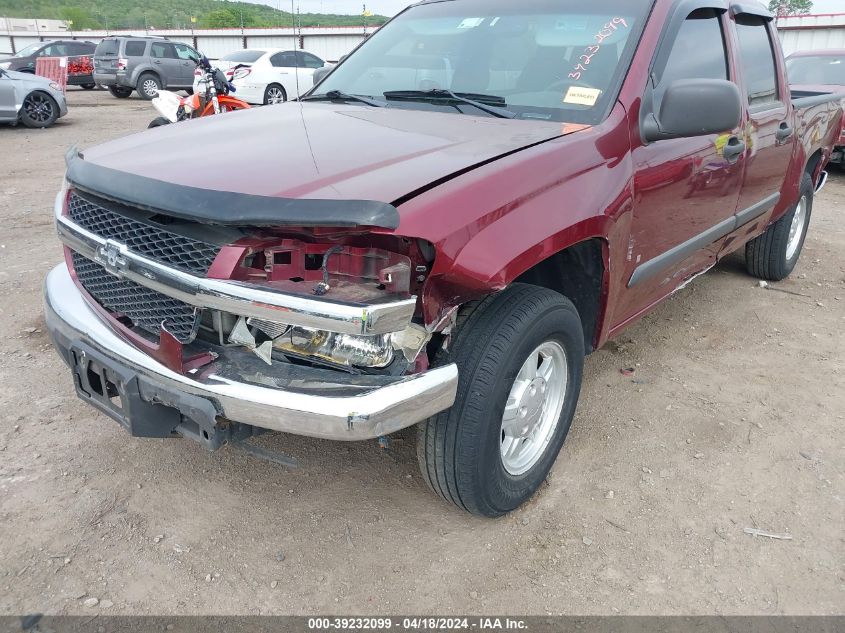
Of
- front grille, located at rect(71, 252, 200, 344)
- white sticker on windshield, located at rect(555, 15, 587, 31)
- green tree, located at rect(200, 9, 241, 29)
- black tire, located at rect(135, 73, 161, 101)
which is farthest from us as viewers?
green tree, located at rect(200, 9, 241, 29)

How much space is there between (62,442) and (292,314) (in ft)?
5.83

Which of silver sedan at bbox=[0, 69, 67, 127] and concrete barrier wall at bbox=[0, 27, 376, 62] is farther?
concrete barrier wall at bbox=[0, 27, 376, 62]

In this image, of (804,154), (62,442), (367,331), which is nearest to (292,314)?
(367,331)

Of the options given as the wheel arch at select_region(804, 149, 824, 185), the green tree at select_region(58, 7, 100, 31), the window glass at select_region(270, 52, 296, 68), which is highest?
the green tree at select_region(58, 7, 100, 31)

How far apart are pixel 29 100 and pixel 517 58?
40.7ft

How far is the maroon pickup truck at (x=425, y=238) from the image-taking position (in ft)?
6.17

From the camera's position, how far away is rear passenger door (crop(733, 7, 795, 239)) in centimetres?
364

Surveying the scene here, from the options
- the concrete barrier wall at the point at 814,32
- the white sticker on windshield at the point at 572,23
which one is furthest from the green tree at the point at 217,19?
the white sticker on windshield at the point at 572,23

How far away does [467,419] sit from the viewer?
2131mm

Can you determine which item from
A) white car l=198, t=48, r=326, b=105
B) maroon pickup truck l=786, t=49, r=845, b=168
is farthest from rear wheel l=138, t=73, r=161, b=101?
maroon pickup truck l=786, t=49, r=845, b=168

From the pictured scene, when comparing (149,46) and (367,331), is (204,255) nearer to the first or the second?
(367,331)

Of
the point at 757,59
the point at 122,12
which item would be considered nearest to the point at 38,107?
the point at 757,59

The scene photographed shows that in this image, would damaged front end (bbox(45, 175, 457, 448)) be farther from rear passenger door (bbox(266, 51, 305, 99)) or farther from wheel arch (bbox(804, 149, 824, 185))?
rear passenger door (bbox(266, 51, 305, 99))

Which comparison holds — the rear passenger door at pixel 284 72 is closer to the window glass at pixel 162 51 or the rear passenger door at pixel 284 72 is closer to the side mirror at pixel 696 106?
the window glass at pixel 162 51
